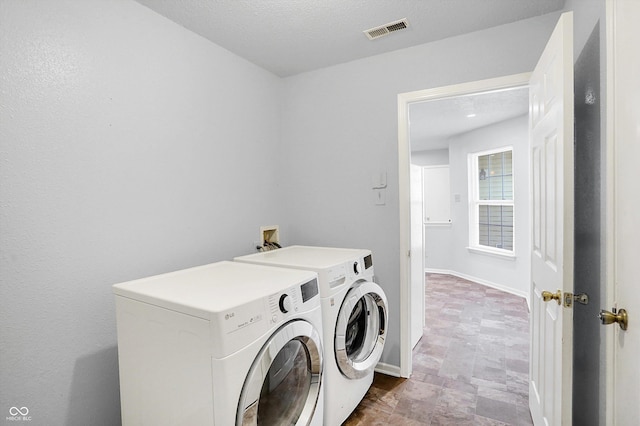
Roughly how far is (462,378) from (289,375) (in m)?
1.53

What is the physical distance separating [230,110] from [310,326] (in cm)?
163

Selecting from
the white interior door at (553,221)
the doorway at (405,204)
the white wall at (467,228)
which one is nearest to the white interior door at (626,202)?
the white interior door at (553,221)

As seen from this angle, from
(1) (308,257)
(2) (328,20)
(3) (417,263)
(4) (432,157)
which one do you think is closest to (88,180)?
(1) (308,257)

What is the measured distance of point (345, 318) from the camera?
169cm

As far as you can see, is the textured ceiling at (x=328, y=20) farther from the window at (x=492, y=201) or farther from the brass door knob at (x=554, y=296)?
the window at (x=492, y=201)

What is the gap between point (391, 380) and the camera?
2.27 meters

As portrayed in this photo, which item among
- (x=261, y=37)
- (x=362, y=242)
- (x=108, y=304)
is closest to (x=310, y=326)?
(x=108, y=304)

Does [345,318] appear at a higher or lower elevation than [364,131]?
lower

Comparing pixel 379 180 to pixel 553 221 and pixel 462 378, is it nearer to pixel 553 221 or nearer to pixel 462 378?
pixel 553 221

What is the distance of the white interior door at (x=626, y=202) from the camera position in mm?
830

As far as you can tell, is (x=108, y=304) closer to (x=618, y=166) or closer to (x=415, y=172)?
(x=618, y=166)

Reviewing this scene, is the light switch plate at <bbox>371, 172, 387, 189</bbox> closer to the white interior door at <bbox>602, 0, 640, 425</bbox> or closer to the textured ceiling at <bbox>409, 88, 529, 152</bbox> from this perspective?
the textured ceiling at <bbox>409, 88, 529, 152</bbox>

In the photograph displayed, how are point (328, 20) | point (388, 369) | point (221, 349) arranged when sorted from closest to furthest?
point (221, 349)
point (328, 20)
point (388, 369)

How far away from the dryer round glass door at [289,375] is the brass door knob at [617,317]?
1.02 meters
